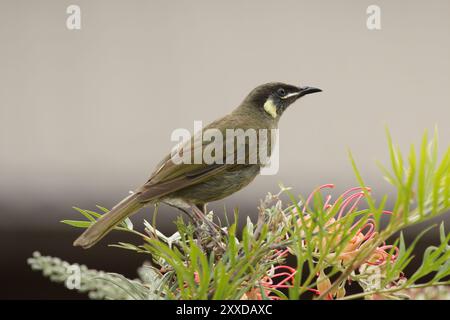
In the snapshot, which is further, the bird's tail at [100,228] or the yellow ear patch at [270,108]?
the yellow ear patch at [270,108]

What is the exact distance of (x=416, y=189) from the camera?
93 cm

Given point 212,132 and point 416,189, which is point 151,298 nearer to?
point 416,189

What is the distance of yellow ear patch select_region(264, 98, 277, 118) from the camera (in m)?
2.88

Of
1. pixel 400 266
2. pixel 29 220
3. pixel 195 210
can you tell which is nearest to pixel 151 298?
pixel 400 266

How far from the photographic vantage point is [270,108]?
2893 mm

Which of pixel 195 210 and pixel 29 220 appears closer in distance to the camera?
pixel 195 210

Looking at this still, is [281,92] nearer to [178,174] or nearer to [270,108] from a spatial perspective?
[270,108]

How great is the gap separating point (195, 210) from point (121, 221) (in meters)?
0.33

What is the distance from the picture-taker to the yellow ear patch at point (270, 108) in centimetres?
288

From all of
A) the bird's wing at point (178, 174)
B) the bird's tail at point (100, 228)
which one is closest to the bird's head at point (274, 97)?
the bird's wing at point (178, 174)

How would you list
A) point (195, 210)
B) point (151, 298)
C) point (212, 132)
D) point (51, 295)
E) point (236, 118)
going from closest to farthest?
point (151, 298)
point (195, 210)
point (212, 132)
point (236, 118)
point (51, 295)

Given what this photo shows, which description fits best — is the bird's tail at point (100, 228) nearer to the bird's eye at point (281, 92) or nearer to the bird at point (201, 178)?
the bird at point (201, 178)

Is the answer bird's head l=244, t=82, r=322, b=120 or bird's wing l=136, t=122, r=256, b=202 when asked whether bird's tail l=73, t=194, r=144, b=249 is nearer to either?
bird's wing l=136, t=122, r=256, b=202

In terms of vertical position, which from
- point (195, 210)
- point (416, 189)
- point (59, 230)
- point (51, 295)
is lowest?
point (51, 295)
